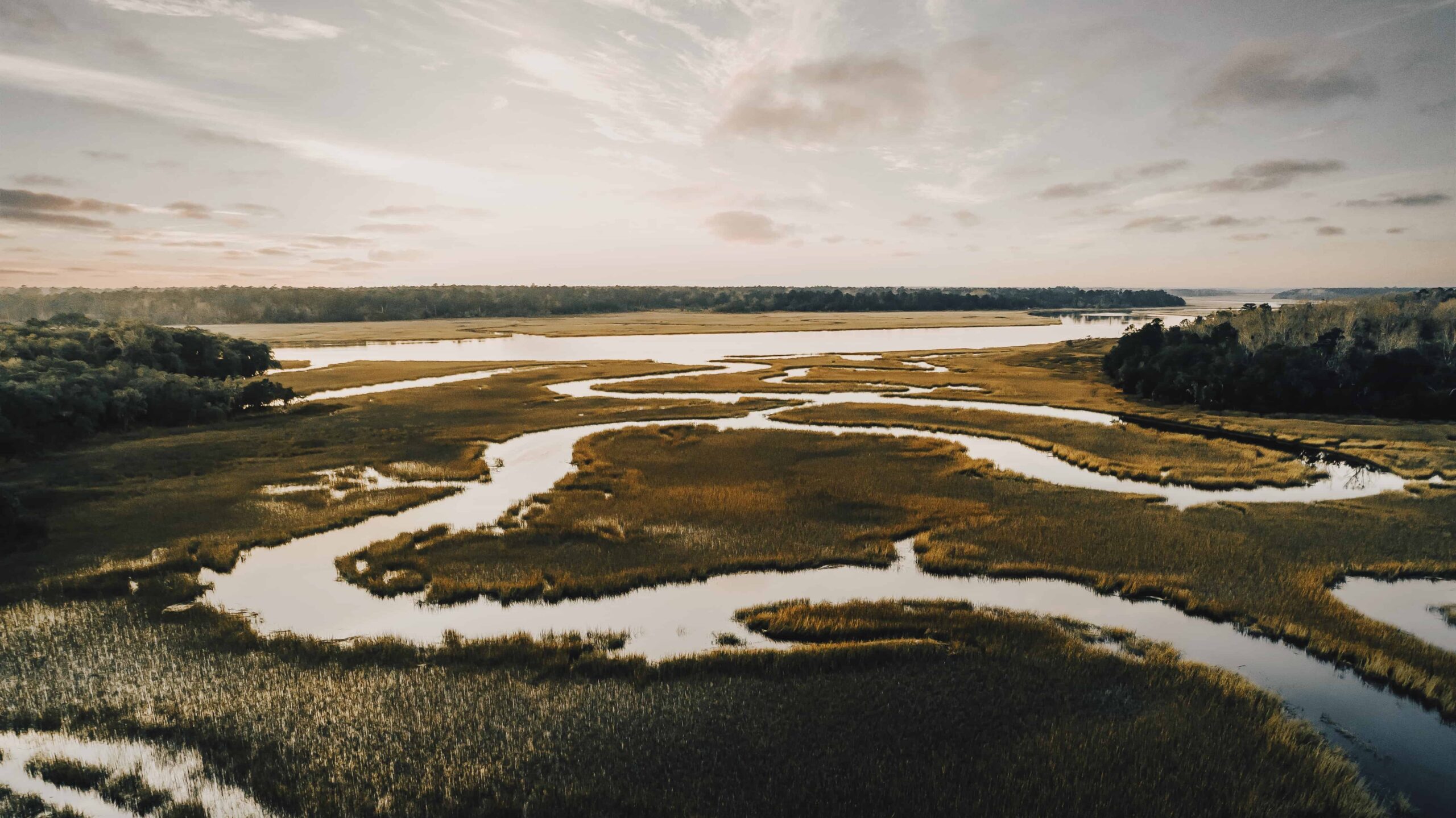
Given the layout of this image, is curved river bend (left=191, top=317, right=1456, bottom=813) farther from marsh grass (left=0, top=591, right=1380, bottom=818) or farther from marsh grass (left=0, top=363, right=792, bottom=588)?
marsh grass (left=0, top=363, right=792, bottom=588)

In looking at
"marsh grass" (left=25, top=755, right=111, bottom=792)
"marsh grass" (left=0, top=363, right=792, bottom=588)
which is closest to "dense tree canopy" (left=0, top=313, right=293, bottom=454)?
"marsh grass" (left=0, top=363, right=792, bottom=588)

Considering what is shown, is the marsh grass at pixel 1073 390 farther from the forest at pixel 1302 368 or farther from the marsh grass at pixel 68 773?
the marsh grass at pixel 68 773

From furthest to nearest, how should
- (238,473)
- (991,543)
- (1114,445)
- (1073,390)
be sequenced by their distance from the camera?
1. (1073,390)
2. (1114,445)
3. (238,473)
4. (991,543)

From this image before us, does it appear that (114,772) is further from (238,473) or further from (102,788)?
(238,473)

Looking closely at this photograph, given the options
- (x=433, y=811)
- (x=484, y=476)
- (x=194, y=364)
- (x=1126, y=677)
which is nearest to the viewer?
(x=433, y=811)

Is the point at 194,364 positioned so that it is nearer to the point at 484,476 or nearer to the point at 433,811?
the point at 484,476

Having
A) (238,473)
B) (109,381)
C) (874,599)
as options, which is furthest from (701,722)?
(109,381)

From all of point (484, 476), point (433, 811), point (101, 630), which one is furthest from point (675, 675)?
point (484, 476)
